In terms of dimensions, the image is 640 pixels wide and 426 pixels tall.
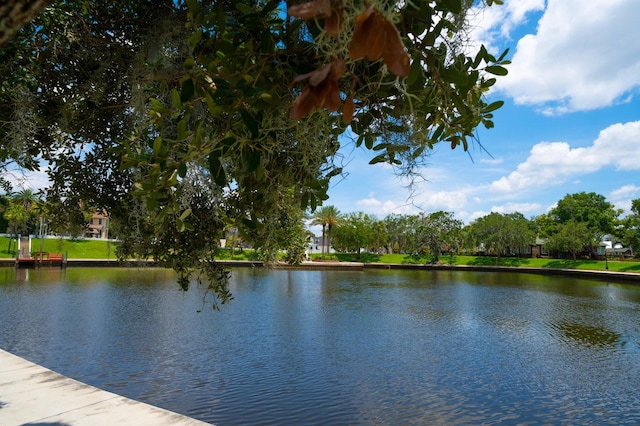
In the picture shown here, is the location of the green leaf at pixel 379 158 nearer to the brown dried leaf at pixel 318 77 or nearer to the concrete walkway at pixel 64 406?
the brown dried leaf at pixel 318 77

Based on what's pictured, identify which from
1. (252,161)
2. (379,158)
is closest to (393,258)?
(379,158)

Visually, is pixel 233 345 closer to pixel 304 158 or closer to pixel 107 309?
pixel 107 309

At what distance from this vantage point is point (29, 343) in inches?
496

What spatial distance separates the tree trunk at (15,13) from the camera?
1260 mm

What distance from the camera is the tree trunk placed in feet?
4.13

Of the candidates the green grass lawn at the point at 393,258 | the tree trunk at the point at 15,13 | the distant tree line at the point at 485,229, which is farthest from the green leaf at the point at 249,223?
the distant tree line at the point at 485,229

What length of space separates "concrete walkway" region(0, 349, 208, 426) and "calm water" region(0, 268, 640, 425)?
2804 mm

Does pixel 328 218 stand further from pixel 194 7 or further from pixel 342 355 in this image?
pixel 194 7

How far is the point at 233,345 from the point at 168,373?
279 centimetres

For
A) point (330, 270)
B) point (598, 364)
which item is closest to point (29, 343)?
point (598, 364)

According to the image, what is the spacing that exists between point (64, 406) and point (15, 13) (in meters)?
5.36

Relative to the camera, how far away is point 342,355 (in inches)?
485

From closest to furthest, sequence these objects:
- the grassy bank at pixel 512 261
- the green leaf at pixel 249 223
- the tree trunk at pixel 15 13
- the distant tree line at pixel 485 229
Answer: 1. the tree trunk at pixel 15 13
2. the green leaf at pixel 249 223
3. the grassy bank at pixel 512 261
4. the distant tree line at pixel 485 229

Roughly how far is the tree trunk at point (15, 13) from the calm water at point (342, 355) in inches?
311
